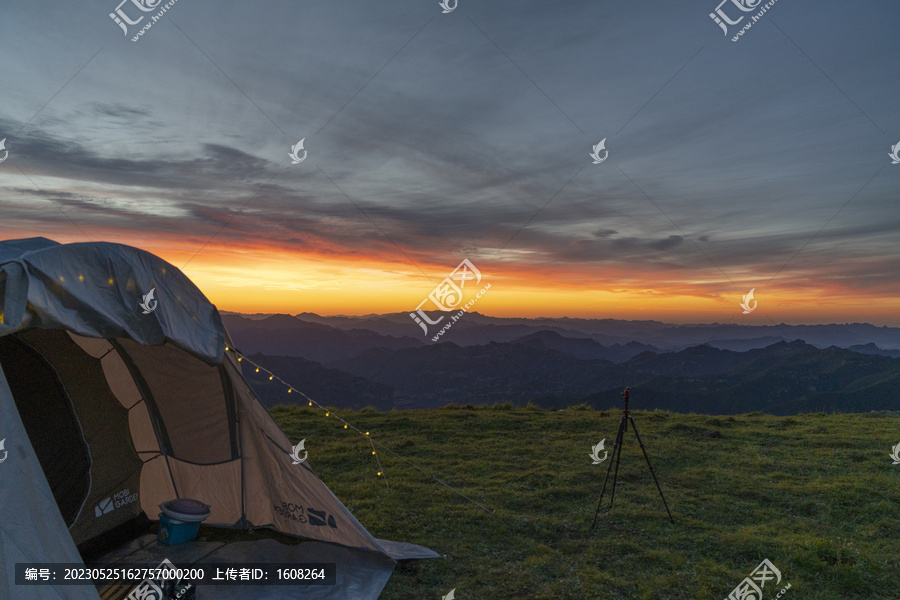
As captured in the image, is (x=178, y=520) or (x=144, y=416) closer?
(x=178, y=520)

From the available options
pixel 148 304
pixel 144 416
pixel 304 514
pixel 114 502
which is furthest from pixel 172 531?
pixel 148 304

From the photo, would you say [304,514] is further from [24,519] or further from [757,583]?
[757,583]

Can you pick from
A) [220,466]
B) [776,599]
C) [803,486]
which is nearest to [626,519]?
[776,599]

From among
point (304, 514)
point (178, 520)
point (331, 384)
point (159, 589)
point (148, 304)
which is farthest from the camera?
point (331, 384)

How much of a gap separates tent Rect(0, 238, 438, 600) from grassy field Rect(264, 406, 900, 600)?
129 centimetres

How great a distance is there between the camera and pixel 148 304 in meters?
5.23

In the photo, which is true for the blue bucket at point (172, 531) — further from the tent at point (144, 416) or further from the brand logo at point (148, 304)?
the brand logo at point (148, 304)

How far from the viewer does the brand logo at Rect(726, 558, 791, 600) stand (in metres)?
6.20

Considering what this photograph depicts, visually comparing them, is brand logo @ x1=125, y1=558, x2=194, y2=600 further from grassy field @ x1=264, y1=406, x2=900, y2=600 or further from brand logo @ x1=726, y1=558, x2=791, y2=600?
brand logo @ x1=726, y1=558, x2=791, y2=600

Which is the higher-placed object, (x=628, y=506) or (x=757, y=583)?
(x=628, y=506)

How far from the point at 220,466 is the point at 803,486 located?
11659 millimetres

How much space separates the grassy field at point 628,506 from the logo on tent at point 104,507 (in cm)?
386

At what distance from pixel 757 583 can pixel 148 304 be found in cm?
860

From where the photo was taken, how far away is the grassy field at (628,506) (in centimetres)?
654
